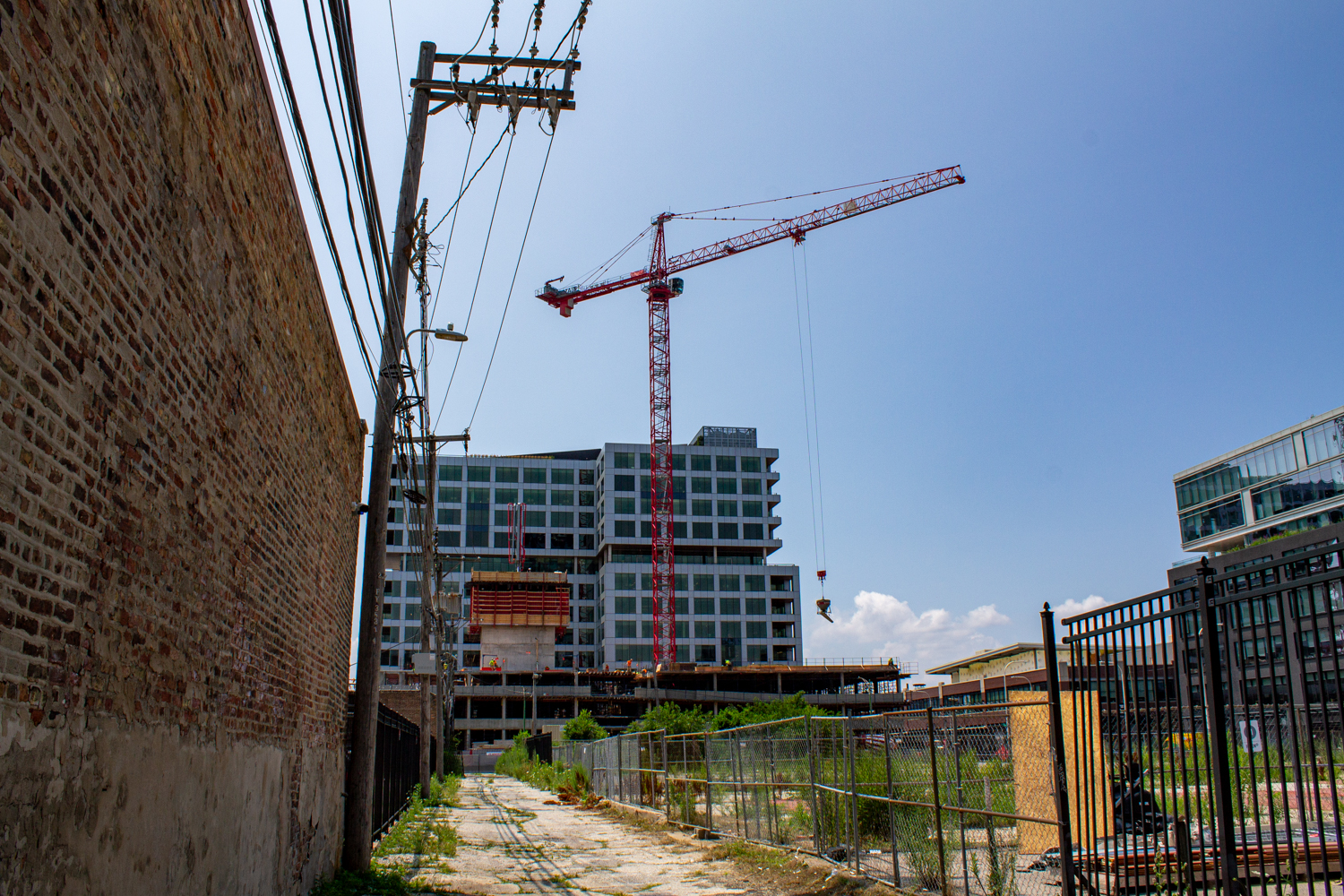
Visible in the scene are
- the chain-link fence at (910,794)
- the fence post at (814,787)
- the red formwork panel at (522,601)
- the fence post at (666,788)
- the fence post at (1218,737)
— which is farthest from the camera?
the red formwork panel at (522,601)

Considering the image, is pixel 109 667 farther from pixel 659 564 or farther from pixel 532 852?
Result: pixel 659 564

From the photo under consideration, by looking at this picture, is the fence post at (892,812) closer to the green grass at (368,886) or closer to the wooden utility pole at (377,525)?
the green grass at (368,886)

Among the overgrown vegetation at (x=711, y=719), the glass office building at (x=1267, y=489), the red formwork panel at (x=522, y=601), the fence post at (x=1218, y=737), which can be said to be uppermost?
the glass office building at (x=1267, y=489)

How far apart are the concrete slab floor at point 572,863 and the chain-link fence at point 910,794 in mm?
1296

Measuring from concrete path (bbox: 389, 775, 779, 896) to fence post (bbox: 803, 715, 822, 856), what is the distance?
121 cm

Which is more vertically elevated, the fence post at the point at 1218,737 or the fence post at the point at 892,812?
the fence post at the point at 1218,737

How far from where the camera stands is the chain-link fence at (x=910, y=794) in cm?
1079

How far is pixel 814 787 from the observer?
13.5m

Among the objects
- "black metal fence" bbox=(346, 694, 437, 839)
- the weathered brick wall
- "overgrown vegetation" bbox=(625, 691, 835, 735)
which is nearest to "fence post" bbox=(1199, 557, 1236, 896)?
the weathered brick wall

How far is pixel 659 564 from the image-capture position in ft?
341

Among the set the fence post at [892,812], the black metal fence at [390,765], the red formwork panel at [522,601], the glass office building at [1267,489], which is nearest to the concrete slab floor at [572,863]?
the black metal fence at [390,765]

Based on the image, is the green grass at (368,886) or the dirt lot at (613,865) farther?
the dirt lot at (613,865)

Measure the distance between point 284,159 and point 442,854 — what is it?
39.1 feet

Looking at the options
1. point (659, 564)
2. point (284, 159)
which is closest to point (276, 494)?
point (284, 159)
